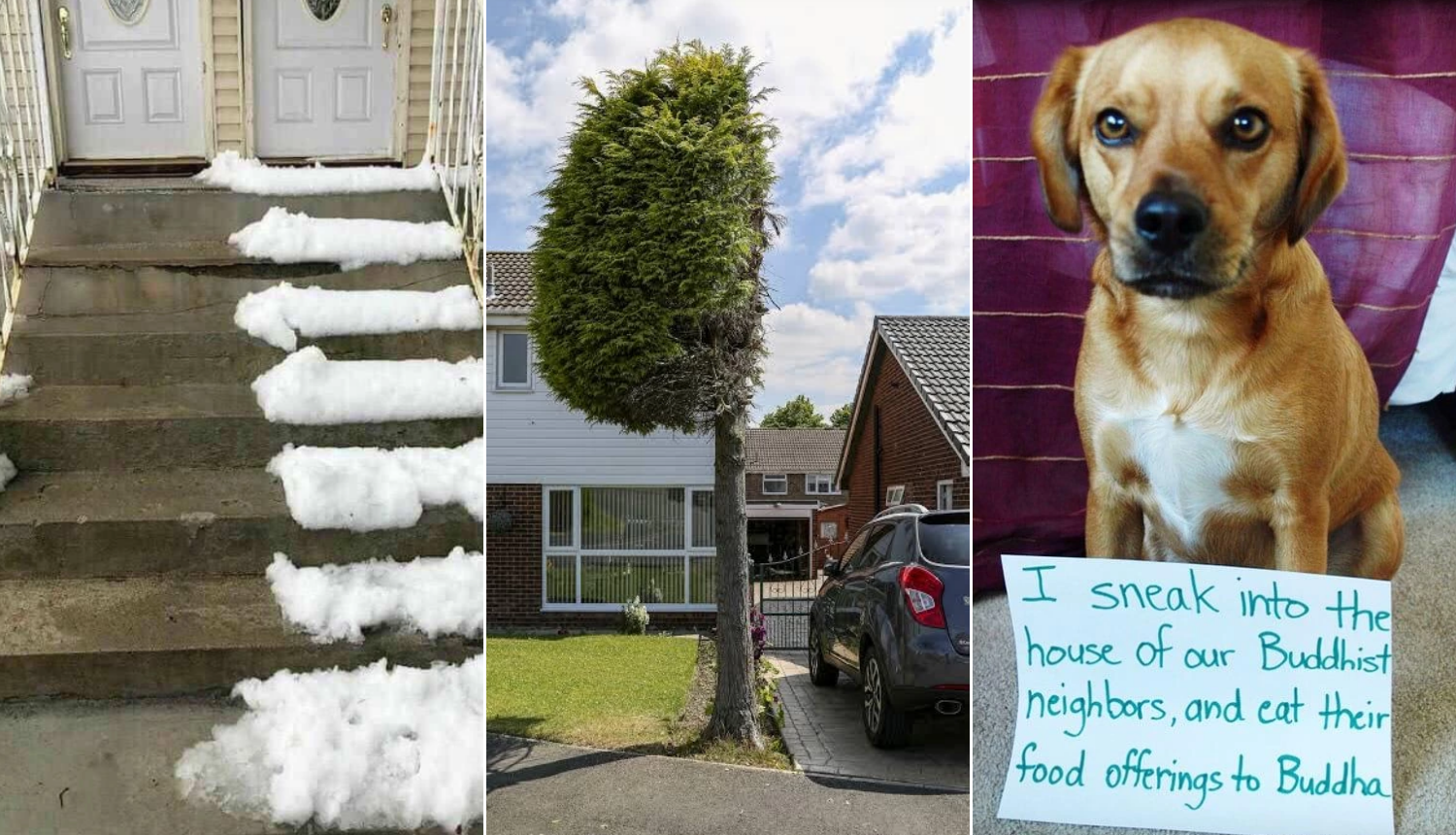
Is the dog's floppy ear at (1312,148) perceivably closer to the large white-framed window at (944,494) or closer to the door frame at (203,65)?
the large white-framed window at (944,494)

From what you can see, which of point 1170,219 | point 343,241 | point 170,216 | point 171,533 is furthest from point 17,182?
point 1170,219

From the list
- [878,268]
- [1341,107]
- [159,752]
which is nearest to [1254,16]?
[1341,107]

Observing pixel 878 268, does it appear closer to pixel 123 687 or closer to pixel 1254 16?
pixel 1254 16

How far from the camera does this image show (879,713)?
3.32 meters

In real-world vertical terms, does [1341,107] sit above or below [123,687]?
above

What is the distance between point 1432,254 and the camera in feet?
9.48

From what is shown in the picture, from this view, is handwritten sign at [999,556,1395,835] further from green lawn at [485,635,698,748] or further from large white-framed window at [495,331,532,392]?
large white-framed window at [495,331,532,392]

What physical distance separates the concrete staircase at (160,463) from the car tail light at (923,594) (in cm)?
135

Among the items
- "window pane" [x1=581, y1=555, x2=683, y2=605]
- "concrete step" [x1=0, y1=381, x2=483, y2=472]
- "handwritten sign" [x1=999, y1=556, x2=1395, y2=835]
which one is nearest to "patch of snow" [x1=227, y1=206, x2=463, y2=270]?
"concrete step" [x1=0, y1=381, x2=483, y2=472]

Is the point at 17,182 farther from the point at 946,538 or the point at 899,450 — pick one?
the point at 946,538

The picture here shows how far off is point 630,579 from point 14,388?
1965 mm

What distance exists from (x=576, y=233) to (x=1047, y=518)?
64.7 inches

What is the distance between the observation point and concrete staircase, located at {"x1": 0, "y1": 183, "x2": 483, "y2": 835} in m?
2.23

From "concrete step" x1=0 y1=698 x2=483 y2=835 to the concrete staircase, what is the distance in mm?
17
